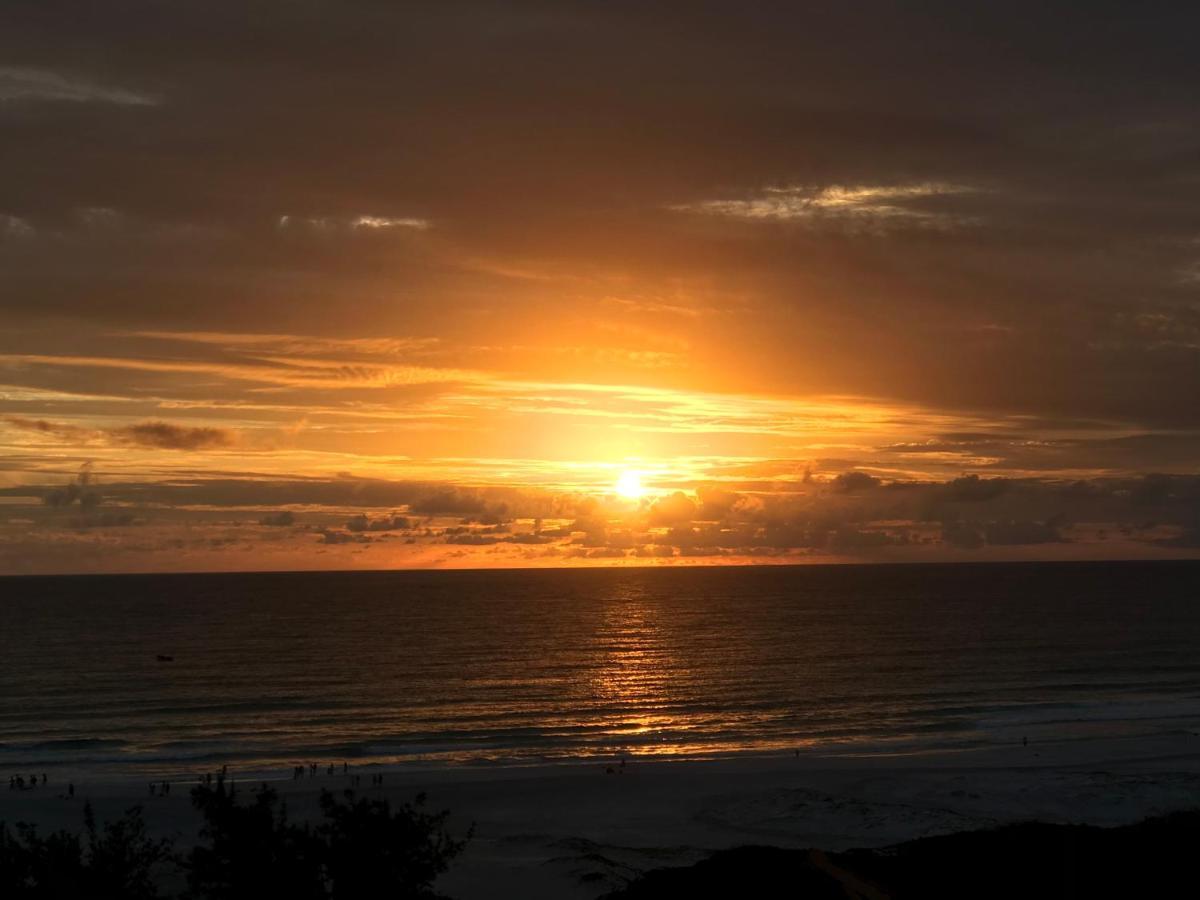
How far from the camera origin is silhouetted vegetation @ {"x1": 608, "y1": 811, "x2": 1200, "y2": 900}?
2762 centimetres

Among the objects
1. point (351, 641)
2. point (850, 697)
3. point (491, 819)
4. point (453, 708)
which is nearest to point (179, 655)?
point (351, 641)

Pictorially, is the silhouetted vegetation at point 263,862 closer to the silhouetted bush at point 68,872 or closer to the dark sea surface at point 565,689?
the silhouetted bush at point 68,872

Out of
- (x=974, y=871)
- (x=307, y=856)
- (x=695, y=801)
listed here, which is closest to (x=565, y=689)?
(x=695, y=801)

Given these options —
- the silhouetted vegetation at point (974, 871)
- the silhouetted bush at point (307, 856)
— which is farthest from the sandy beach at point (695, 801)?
the silhouetted bush at point (307, 856)

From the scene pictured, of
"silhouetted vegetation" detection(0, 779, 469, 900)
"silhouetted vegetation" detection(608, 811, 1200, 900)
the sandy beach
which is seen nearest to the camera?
"silhouetted vegetation" detection(0, 779, 469, 900)

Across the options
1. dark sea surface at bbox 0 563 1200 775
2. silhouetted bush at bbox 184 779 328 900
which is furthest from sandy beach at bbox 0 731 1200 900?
silhouetted bush at bbox 184 779 328 900

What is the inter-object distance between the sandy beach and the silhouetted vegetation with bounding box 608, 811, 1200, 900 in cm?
860

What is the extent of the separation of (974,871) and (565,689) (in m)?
66.2

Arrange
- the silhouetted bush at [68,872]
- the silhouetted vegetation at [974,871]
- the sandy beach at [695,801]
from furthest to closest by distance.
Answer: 1. the sandy beach at [695,801]
2. the silhouetted vegetation at [974,871]
3. the silhouetted bush at [68,872]

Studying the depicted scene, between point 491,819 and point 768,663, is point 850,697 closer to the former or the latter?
point 768,663

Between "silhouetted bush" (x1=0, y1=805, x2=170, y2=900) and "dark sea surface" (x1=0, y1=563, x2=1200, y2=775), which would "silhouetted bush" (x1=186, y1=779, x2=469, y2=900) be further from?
"dark sea surface" (x1=0, y1=563, x2=1200, y2=775)

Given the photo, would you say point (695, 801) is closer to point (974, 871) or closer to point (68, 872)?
point (974, 871)

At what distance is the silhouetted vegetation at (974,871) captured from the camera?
2762 cm

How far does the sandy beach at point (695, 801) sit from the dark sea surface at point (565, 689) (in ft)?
20.0
